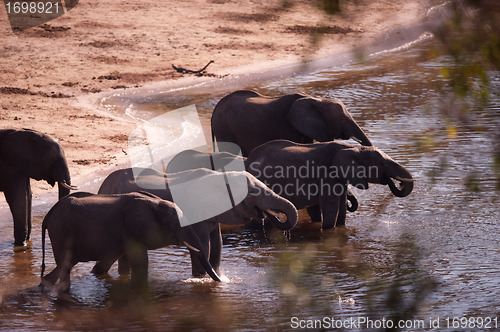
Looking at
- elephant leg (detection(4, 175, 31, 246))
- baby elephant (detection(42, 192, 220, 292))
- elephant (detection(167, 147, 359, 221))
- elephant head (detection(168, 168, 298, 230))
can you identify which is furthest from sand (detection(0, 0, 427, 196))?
baby elephant (detection(42, 192, 220, 292))

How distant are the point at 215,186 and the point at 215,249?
0.56 meters

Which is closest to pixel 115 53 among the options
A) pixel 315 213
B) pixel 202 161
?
pixel 315 213

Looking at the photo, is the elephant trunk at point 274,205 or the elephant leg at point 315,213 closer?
the elephant trunk at point 274,205

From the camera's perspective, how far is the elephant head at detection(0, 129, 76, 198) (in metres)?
7.99

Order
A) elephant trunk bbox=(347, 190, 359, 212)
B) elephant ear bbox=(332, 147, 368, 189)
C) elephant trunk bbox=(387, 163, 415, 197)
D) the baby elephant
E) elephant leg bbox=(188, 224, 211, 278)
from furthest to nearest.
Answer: elephant trunk bbox=(347, 190, 359, 212) → elephant trunk bbox=(387, 163, 415, 197) → elephant ear bbox=(332, 147, 368, 189) → elephant leg bbox=(188, 224, 211, 278) → the baby elephant

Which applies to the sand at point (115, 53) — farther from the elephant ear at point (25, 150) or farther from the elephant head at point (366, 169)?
the elephant head at point (366, 169)

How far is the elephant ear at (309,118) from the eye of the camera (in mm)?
10039

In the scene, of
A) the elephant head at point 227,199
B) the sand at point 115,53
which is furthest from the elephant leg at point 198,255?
the sand at point 115,53

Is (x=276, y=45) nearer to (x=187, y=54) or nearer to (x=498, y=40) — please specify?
(x=187, y=54)

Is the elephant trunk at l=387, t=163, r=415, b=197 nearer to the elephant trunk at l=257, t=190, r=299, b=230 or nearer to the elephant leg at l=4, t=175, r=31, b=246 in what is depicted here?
the elephant trunk at l=257, t=190, r=299, b=230

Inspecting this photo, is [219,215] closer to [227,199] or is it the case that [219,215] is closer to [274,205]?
[227,199]

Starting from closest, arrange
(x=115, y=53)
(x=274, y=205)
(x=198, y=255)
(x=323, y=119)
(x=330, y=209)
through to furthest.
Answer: (x=198, y=255) → (x=274, y=205) → (x=330, y=209) → (x=323, y=119) → (x=115, y=53)

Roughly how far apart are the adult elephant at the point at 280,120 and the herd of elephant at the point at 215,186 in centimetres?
1

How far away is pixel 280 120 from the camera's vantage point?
34.6 ft
